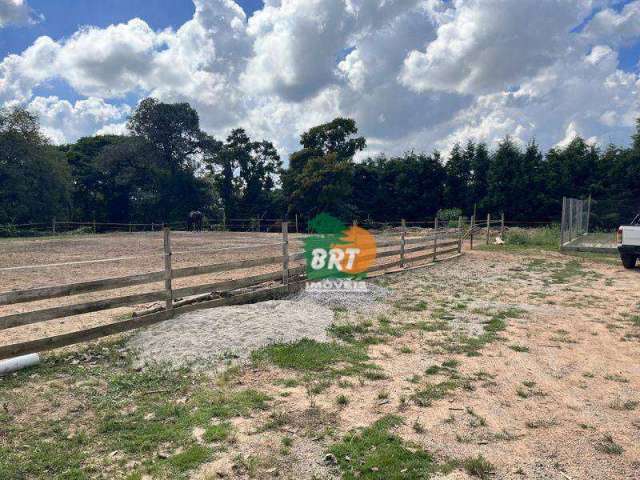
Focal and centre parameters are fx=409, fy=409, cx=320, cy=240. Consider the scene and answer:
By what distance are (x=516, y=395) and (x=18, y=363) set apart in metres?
4.57

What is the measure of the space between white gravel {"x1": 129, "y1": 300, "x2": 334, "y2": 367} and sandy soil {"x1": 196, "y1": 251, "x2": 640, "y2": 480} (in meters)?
0.59

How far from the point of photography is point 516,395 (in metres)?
3.51

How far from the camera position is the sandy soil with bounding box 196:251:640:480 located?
2.61 metres

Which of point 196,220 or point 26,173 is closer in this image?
point 26,173

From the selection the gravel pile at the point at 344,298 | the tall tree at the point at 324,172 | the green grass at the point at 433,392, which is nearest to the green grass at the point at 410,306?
the gravel pile at the point at 344,298

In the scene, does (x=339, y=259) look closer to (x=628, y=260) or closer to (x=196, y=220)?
(x=628, y=260)

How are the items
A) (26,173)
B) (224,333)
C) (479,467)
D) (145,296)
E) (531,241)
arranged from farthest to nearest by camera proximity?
(26,173), (531,241), (145,296), (224,333), (479,467)

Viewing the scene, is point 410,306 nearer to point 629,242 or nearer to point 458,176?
point 629,242

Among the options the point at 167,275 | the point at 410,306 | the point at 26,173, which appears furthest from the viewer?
the point at 26,173

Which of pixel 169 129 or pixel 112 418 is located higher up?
pixel 169 129

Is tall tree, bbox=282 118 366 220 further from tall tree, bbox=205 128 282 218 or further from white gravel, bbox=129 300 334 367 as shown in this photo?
white gravel, bbox=129 300 334 367

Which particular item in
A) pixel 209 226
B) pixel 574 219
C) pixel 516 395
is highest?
pixel 574 219

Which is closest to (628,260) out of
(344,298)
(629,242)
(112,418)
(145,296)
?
(629,242)

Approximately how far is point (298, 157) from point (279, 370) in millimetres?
30606
